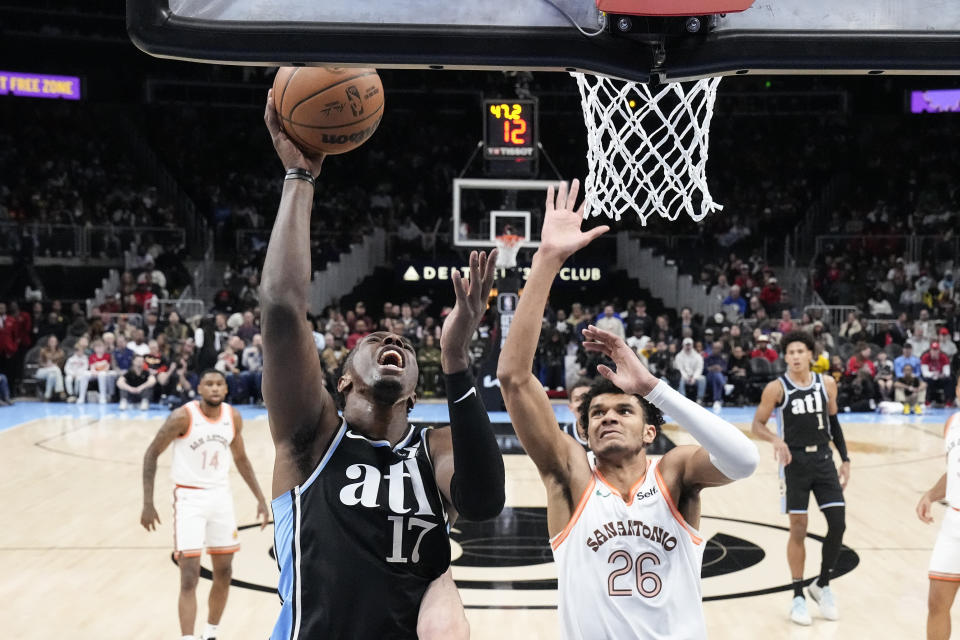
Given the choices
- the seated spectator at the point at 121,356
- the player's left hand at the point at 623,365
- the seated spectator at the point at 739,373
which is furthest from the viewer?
the seated spectator at the point at 739,373

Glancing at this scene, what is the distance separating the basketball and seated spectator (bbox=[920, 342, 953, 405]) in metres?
16.2

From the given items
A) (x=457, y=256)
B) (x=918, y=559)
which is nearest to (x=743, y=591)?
(x=918, y=559)

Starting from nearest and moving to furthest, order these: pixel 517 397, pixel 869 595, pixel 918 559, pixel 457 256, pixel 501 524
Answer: pixel 517 397, pixel 869 595, pixel 918 559, pixel 501 524, pixel 457 256

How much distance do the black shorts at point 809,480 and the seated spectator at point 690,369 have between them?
Result: 1013 centimetres

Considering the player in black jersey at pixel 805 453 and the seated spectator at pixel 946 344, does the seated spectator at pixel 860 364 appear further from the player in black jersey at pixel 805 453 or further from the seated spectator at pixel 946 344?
the player in black jersey at pixel 805 453

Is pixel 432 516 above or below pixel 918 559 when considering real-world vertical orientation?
above

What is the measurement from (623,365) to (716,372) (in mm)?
14425

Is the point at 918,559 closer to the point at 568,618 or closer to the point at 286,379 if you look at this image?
the point at 568,618

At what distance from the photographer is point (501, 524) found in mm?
8352

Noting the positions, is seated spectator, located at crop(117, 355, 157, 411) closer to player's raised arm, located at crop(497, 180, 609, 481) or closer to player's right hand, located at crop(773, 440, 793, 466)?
player's right hand, located at crop(773, 440, 793, 466)

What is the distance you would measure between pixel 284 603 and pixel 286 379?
1.89 ft

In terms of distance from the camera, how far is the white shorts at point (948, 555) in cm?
500

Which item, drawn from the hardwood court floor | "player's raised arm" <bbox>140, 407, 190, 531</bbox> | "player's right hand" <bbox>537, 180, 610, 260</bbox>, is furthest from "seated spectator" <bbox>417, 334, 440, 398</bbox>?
"player's right hand" <bbox>537, 180, 610, 260</bbox>

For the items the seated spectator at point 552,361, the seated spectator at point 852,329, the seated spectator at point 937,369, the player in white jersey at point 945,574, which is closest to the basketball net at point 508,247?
the seated spectator at point 552,361
